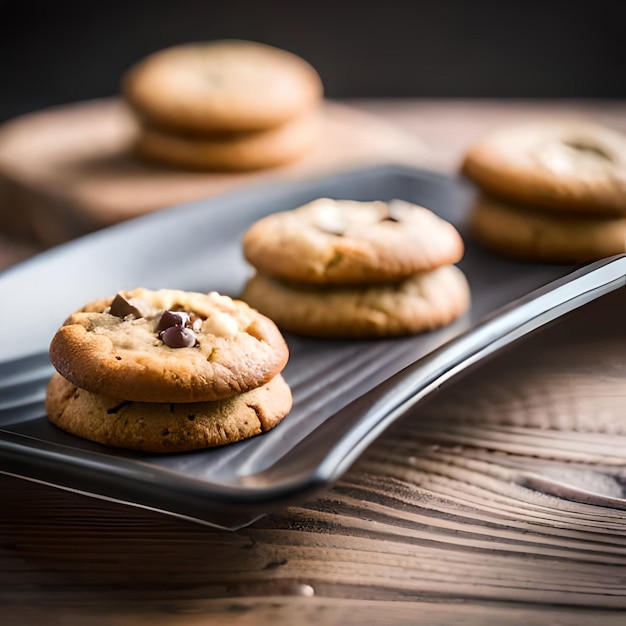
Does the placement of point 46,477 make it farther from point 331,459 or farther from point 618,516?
point 618,516

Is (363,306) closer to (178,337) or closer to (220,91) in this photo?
(178,337)

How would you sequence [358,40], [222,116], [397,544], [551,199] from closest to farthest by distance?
[397,544] < [551,199] < [222,116] < [358,40]

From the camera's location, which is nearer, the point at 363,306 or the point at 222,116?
the point at 363,306

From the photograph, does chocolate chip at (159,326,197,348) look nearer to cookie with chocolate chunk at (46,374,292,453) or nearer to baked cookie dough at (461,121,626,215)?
cookie with chocolate chunk at (46,374,292,453)

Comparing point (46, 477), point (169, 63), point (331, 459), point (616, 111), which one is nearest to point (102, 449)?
point (46, 477)

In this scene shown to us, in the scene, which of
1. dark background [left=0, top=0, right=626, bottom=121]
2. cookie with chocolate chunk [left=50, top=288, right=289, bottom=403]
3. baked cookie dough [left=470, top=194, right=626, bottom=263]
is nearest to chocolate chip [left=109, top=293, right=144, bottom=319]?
cookie with chocolate chunk [left=50, top=288, right=289, bottom=403]

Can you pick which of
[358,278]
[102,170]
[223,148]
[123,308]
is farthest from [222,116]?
[123,308]

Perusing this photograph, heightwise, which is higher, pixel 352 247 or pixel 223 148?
pixel 352 247
